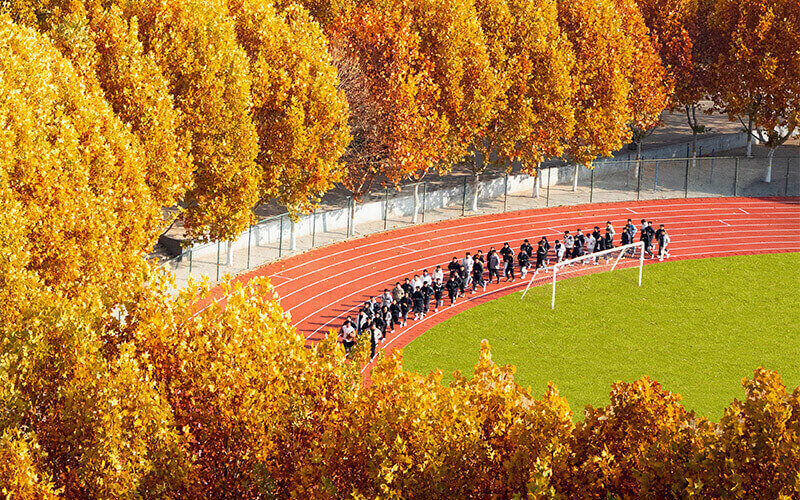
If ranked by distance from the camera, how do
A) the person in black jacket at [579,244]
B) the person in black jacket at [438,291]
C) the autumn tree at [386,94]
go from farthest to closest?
the autumn tree at [386,94]
the person in black jacket at [579,244]
the person in black jacket at [438,291]

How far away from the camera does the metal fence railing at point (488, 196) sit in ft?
130

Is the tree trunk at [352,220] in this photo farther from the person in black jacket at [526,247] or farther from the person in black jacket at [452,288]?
the person in black jacket at [452,288]

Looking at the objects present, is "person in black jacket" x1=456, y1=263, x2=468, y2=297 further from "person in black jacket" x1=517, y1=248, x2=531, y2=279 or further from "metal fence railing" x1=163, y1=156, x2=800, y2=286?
"metal fence railing" x1=163, y1=156, x2=800, y2=286

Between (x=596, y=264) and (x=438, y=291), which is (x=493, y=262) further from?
(x=596, y=264)

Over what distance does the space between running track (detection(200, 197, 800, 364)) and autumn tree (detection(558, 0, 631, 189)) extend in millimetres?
3314

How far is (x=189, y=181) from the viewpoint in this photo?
3288cm

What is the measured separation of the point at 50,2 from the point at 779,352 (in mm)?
28389

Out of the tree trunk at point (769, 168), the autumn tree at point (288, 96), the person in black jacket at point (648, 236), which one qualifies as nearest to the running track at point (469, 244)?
the person in black jacket at point (648, 236)

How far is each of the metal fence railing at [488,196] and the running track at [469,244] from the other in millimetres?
884

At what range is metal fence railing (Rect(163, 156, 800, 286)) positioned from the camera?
3950 cm

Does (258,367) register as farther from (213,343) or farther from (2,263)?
(2,263)

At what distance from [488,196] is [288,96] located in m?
16.3

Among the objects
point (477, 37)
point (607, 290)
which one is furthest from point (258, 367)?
point (477, 37)

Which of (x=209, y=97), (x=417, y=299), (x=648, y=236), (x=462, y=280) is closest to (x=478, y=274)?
(x=462, y=280)
